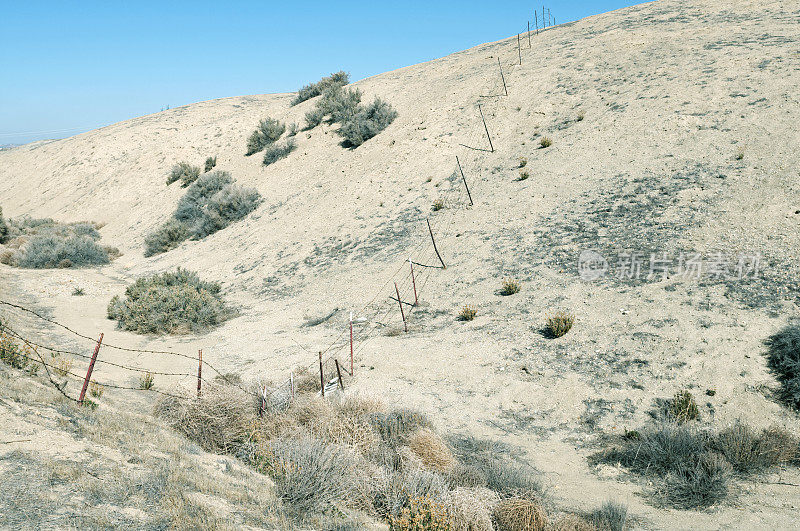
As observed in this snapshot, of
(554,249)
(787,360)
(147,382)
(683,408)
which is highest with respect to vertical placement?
(554,249)

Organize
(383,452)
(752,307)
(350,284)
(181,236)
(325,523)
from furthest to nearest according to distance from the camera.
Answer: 1. (181,236)
2. (350,284)
3. (752,307)
4. (383,452)
5. (325,523)

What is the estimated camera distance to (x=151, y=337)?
50.8 ft

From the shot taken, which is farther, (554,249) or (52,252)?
(52,252)

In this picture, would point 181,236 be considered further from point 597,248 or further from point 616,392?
point 616,392

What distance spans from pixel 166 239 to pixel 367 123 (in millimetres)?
14526

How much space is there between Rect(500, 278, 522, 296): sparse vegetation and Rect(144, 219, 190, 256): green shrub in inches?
878

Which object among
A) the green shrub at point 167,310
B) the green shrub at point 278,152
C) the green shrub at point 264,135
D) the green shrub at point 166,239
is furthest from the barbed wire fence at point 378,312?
the green shrub at point 264,135

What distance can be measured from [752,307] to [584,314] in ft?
11.1

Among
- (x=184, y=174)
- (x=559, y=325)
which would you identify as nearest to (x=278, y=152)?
(x=184, y=174)

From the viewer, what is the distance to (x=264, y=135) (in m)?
36.1

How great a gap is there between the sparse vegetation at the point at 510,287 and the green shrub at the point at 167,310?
10.3 m

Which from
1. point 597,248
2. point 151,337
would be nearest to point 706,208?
point 597,248

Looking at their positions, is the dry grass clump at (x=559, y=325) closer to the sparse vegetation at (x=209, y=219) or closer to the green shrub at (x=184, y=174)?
the sparse vegetation at (x=209, y=219)

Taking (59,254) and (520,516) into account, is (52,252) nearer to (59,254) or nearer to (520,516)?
(59,254)
